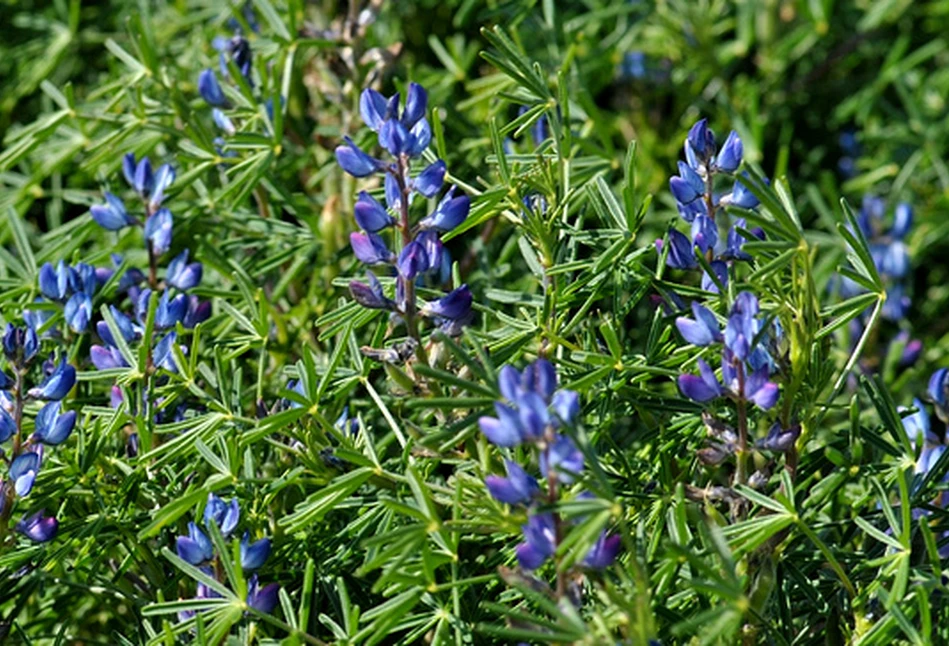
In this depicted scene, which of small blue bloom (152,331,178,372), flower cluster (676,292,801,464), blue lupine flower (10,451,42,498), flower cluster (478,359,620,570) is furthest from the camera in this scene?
small blue bloom (152,331,178,372)

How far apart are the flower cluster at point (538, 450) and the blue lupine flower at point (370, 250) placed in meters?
0.26

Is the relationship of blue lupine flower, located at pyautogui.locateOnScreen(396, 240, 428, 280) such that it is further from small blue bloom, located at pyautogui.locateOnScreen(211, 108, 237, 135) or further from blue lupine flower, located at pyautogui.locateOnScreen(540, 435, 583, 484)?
small blue bloom, located at pyautogui.locateOnScreen(211, 108, 237, 135)

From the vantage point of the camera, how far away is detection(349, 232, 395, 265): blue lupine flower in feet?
4.07

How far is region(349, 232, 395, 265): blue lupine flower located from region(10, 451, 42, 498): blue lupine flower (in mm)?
397

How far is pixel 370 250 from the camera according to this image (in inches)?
48.9

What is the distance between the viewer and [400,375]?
3.99 feet

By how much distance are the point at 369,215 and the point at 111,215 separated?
58 cm

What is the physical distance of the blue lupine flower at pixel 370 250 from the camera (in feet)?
4.07

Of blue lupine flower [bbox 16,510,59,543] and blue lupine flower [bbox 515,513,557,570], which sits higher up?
blue lupine flower [bbox 515,513,557,570]

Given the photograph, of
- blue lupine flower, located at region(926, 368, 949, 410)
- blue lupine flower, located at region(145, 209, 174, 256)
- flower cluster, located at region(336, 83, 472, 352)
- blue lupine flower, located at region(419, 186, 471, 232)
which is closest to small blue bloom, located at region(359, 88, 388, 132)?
flower cluster, located at region(336, 83, 472, 352)

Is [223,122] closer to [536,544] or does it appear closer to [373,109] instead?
[373,109]

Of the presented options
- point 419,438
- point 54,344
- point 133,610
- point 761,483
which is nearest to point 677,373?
point 761,483

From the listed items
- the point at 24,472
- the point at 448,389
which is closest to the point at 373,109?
the point at 448,389

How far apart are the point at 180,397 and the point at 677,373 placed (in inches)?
23.4
